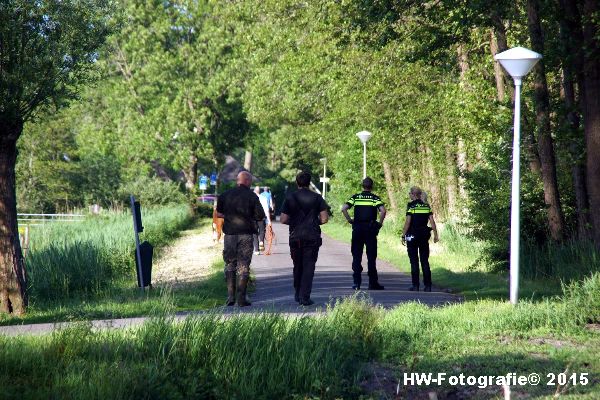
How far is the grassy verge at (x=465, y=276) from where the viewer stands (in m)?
16.8

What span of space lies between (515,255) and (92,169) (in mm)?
63485

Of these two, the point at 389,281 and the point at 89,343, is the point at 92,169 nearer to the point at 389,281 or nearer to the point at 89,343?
the point at 389,281

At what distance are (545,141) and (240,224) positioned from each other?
7087 mm

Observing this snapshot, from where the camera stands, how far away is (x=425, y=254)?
1823 centimetres

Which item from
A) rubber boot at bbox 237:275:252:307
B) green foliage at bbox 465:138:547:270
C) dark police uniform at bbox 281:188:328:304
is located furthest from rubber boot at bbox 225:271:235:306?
green foliage at bbox 465:138:547:270

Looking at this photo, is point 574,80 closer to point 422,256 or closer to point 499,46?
point 499,46

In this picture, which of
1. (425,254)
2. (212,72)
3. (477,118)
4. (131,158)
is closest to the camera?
(425,254)

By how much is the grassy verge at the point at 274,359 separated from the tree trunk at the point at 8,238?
6.02 meters

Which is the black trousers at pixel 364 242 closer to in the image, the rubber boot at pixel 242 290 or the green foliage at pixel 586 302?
the rubber boot at pixel 242 290

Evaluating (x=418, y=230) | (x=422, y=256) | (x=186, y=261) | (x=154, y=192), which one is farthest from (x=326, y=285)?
(x=154, y=192)

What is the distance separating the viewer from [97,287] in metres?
18.7

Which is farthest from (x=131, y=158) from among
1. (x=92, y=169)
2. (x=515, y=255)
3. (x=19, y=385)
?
(x=19, y=385)

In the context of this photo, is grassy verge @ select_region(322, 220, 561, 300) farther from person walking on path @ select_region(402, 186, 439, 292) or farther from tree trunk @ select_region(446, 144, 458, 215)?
tree trunk @ select_region(446, 144, 458, 215)

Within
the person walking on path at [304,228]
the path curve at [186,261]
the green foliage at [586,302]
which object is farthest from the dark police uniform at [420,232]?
the green foliage at [586,302]
